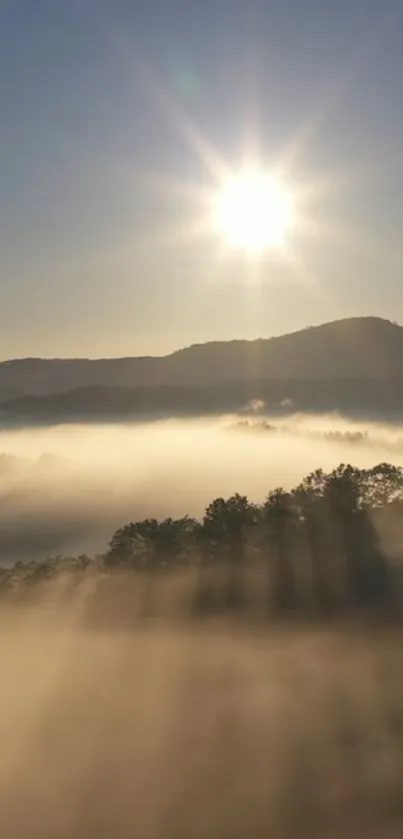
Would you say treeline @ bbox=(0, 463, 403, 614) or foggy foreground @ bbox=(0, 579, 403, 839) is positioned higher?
treeline @ bbox=(0, 463, 403, 614)

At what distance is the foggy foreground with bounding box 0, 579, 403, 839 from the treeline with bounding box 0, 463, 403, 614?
384 inches

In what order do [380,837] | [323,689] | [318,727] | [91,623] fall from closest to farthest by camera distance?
[380,837]
[318,727]
[323,689]
[91,623]

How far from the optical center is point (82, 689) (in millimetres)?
34188

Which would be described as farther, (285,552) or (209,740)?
(285,552)

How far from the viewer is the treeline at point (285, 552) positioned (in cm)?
5094

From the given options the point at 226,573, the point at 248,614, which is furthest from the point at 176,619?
the point at 226,573

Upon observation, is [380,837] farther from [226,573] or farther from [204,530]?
[204,530]

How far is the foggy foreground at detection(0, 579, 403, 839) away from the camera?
74.0ft

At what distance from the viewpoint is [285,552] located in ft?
197

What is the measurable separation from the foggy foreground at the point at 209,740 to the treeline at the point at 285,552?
9765 mm

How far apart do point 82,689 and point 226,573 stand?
2448 centimetres

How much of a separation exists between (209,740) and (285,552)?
32941 mm

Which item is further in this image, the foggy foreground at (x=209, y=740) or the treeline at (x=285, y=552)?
the treeline at (x=285, y=552)

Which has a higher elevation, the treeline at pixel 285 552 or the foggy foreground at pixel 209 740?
the treeline at pixel 285 552
